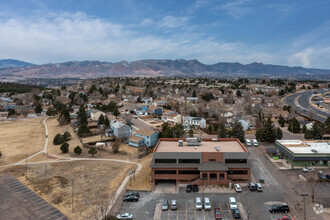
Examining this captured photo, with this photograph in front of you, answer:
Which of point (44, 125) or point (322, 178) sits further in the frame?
point (44, 125)

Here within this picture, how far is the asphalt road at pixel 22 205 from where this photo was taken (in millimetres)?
24328

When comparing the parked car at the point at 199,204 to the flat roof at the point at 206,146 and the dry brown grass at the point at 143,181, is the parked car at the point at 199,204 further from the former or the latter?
the flat roof at the point at 206,146

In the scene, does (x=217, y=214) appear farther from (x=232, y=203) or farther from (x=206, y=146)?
(x=206, y=146)

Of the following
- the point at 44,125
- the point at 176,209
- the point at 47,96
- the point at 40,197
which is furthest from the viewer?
the point at 47,96

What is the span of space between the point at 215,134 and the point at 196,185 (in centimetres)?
A: 3187

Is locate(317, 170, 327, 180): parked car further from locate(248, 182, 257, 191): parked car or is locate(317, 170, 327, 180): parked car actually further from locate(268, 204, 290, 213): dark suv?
locate(268, 204, 290, 213): dark suv

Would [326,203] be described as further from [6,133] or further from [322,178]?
[6,133]

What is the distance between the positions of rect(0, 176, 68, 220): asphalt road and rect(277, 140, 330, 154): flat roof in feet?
125

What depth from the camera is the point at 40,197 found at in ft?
92.2

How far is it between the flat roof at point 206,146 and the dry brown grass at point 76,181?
22.8 ft

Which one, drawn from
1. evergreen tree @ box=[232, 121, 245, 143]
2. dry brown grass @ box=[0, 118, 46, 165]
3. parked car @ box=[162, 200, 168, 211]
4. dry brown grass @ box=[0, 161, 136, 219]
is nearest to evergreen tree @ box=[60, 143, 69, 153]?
dry brown grass @ box=[0, 161, 136, 219]

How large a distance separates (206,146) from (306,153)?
1687cm

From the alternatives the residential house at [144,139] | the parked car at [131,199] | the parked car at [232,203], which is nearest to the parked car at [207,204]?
the parked car at [232,203]

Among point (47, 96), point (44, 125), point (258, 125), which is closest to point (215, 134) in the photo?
point (258, 125)
